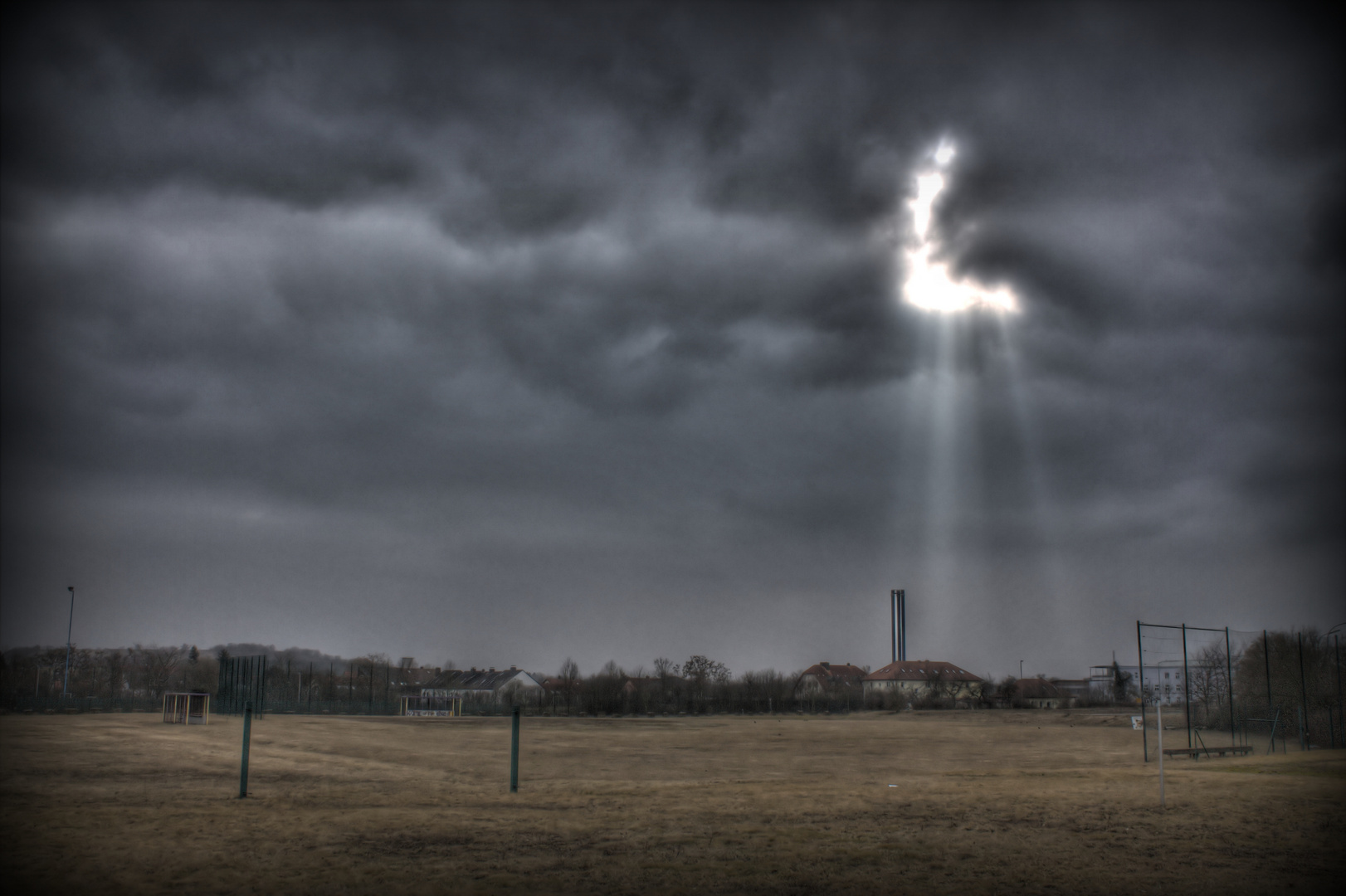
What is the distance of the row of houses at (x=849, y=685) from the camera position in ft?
303

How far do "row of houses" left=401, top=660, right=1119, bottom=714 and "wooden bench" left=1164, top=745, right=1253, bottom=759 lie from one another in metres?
57.4

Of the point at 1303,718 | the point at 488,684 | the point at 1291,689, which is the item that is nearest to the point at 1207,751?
the point at 1303,718

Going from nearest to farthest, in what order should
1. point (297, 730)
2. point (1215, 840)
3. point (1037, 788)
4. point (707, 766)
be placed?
point (1215, 840) → point (1037, 788) → point (707, 766) → point (297, 730)

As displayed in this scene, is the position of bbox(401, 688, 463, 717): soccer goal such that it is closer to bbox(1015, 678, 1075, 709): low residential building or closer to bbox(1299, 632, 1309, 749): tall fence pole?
bbox(1299, 632, 1309, 749): tall fence pole

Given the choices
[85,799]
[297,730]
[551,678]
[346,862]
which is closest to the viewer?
[346,862]

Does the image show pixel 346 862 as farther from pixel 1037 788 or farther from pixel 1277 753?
pixel 1277 753

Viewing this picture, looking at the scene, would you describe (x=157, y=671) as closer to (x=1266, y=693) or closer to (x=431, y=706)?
(x=431, y=706)

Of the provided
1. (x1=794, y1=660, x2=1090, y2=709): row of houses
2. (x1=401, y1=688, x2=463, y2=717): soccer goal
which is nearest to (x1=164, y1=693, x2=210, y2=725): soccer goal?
(x1=401, y1=688, x2=463, y2=717): soccer goal

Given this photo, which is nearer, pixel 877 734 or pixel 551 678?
pixel 877 734

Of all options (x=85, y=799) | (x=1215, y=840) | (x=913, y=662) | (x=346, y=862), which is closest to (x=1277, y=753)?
(x=1215, y=840)

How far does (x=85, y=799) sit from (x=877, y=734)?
4009cm

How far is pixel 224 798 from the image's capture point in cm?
1609

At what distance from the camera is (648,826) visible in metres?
13.5

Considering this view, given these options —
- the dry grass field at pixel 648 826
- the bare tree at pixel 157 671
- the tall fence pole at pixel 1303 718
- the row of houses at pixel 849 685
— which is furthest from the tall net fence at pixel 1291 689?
the bare tree at pixel 157 671
